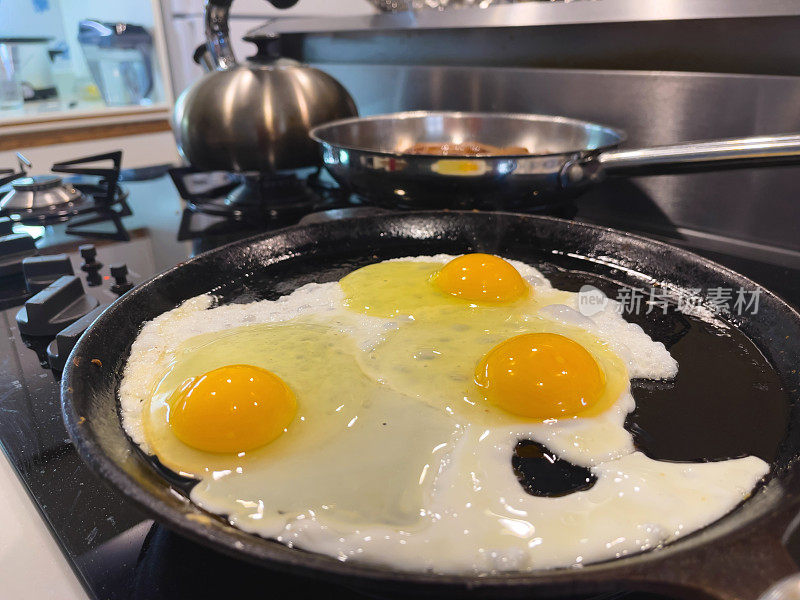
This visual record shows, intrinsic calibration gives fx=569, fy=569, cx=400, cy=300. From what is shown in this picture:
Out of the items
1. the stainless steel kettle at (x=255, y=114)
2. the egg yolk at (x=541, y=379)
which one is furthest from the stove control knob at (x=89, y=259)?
the egg yolk at (x=541, y=379)

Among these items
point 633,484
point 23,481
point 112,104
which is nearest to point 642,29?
point 633,484

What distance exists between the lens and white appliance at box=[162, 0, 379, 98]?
3.95m

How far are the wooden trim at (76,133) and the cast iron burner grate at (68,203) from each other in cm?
161

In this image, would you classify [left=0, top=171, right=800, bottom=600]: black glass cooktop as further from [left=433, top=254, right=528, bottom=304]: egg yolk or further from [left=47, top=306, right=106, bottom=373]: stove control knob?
[left=433, top=254, right=528, bottom=304]: egg yolk

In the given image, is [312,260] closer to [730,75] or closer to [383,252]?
[383,252]

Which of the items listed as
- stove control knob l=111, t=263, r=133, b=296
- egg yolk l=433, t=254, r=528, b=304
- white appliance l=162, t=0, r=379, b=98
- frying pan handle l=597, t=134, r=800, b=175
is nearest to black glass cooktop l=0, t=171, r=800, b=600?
stove control knob l=111, t=263, r=133, b=296

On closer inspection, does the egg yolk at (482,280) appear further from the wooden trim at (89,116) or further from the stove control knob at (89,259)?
the wooden trim at (89,116)

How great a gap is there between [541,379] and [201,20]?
156 inches

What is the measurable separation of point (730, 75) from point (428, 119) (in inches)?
40.5

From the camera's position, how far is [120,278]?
1420mm

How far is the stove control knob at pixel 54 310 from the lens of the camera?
47.2 inches

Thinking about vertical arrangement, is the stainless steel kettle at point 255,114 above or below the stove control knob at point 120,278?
above

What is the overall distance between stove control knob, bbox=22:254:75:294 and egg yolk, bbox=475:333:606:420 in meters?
1.10

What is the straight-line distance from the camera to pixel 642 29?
1.89 metres
